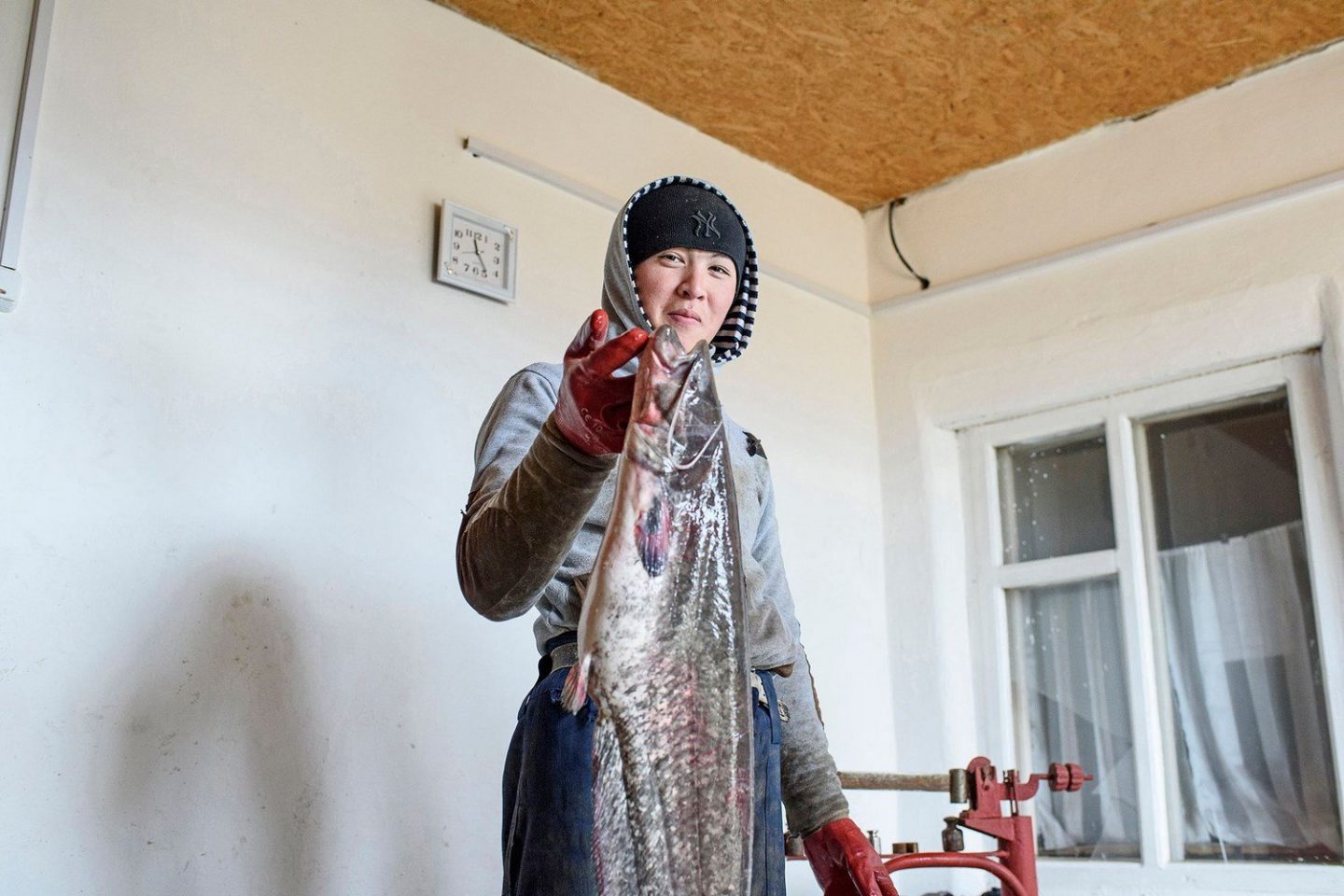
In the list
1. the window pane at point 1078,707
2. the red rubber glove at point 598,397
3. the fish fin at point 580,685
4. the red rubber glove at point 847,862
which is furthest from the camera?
the window pane at point 1078,707

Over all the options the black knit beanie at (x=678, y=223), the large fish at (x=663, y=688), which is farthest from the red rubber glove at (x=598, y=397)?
the black knit beanie at (x=678, y=223)

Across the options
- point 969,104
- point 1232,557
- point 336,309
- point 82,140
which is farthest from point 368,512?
point 1232,557

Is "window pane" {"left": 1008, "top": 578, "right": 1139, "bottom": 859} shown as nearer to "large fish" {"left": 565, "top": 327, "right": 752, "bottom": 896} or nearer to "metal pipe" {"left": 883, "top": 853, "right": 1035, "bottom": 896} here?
"metal pipe" {"left": 883, "top": 853, "right": 1035, "bottom": 896}

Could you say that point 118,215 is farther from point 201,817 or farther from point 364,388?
point 201,817

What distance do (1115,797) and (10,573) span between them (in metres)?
2.59

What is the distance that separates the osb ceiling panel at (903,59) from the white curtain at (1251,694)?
118 centimetres

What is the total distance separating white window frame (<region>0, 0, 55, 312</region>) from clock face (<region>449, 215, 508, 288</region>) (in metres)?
0.83

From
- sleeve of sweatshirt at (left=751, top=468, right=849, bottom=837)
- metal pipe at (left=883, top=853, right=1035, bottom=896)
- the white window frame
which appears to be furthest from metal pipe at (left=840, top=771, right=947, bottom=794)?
the white window frame

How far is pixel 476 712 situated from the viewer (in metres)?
2.49

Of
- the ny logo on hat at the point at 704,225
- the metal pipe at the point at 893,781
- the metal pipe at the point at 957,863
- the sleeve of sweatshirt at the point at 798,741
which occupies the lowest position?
the metal pipe at the point at 957,863

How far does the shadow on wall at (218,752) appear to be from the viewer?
1985 mm

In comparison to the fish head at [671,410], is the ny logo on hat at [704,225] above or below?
→ above

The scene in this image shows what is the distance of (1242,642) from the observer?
309 cm

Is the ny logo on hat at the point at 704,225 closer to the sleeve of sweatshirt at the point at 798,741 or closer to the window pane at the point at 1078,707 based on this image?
the sleeve of sweatshirt at the point at 798,741
